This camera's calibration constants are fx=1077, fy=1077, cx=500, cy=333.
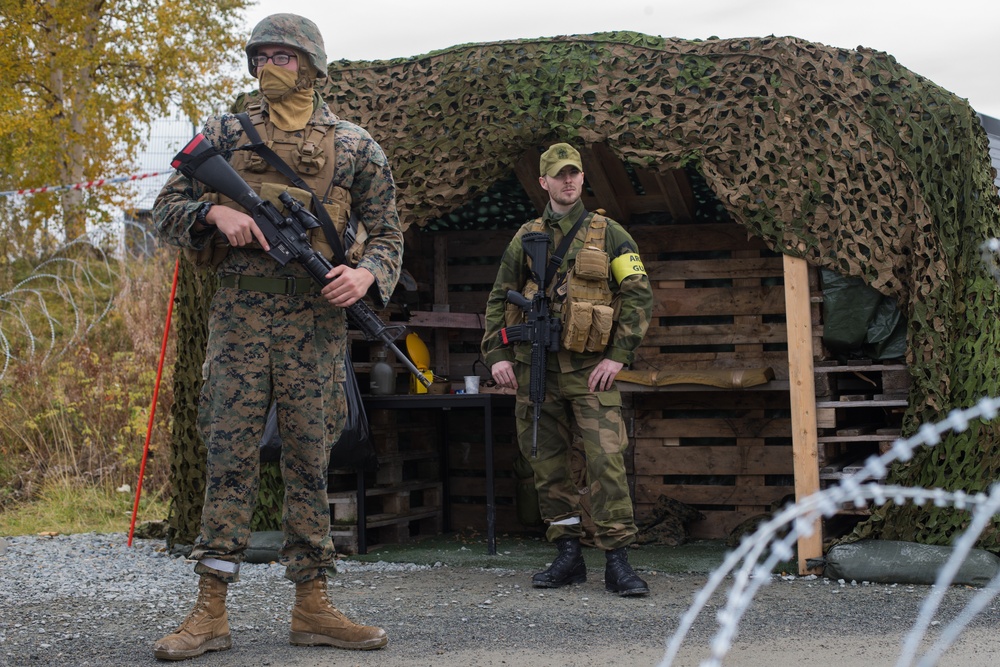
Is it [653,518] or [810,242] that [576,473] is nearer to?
[653,518]

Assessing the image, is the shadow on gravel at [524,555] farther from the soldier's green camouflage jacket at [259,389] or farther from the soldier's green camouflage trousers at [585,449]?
the soldier's green camouflage jacket at [259,389]

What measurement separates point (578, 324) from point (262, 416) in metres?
1.74

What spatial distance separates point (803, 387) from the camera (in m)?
5.43

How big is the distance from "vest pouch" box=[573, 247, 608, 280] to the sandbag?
1788mm

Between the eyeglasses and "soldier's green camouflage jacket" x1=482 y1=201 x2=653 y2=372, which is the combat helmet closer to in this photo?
the eyeglasses

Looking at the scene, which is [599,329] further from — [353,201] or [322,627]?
[322,627]

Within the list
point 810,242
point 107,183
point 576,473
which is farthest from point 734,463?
point 107,183

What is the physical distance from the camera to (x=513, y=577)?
5.57 m

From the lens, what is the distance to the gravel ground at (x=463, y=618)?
3887mm

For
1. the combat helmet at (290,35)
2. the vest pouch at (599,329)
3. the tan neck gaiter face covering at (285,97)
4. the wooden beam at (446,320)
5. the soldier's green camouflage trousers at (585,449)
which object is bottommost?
the soldier's green camouflage trousers at (585,449)

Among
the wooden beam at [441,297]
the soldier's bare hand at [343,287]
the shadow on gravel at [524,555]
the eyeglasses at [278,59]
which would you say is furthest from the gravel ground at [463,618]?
the eyeglasses at [278,59]

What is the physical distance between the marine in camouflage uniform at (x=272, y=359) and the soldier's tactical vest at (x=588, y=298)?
4.26 ft

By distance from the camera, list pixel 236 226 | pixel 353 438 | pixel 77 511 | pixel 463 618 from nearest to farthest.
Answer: pixel 236 226 < pixel 463 618 < pixel 353 438 < pixel 77 511

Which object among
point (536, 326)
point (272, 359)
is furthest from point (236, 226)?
point (536, 326)
